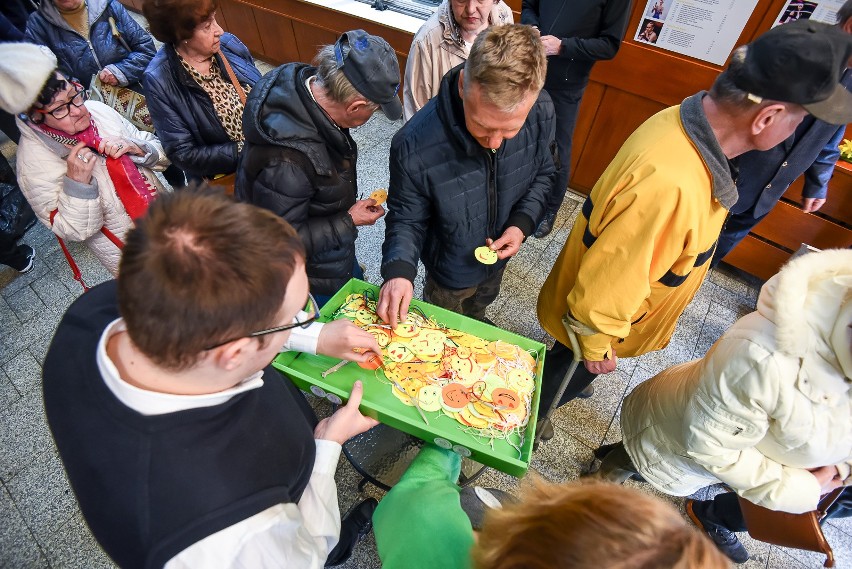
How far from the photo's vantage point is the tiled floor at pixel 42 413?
206cm

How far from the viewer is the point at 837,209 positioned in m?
2.84

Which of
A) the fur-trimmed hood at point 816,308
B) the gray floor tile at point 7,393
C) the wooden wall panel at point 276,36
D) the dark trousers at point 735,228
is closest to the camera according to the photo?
the fur-trimmed hood at point 816,308

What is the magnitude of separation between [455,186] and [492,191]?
0.20 m

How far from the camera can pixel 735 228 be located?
9.05 feet

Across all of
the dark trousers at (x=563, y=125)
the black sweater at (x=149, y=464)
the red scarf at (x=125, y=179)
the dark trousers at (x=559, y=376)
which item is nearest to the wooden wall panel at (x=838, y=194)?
the dark trousers at (x=563, y=125)

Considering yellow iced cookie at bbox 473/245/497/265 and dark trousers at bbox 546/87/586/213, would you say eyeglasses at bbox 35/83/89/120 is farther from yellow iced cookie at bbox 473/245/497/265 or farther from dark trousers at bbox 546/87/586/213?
dark trousers at bbox 546/87/586/213

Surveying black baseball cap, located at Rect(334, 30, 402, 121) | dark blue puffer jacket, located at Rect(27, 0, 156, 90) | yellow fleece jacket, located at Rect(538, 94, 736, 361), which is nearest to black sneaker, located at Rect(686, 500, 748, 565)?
yellow fleece jacket, located at Rect(538, 94, 736, 361)

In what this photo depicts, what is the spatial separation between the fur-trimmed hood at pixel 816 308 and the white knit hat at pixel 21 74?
2.93 m

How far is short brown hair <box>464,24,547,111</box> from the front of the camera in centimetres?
140

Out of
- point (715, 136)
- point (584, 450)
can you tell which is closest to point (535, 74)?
point (715, 136)

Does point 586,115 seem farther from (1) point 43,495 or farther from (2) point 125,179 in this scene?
(1) point 43,495

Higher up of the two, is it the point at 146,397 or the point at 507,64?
the point at 507,64

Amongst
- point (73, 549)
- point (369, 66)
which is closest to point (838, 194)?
point (369, 66)

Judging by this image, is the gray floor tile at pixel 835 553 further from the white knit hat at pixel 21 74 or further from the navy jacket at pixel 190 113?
the white knit hat at pixel 21 74
